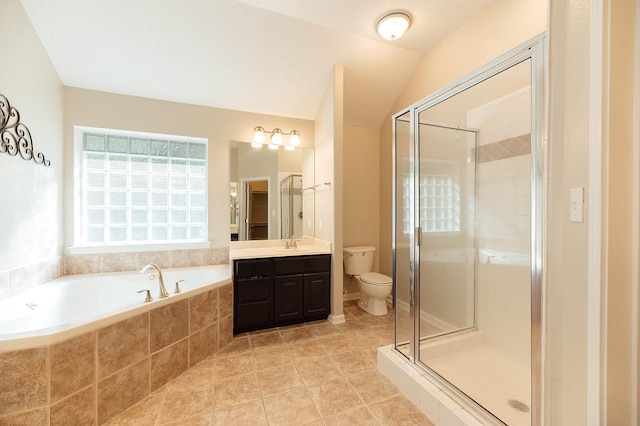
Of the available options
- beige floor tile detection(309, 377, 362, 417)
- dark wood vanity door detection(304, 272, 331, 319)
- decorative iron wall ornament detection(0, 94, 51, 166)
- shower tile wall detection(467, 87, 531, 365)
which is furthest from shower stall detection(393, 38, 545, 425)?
decorative iron wall ornament detection(0, 94, 51, 166)

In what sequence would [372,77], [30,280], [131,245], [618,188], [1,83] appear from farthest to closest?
[372,77] → [131,245] → [30,280] → [1,83] → [618,188]

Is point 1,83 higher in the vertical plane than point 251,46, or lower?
lower

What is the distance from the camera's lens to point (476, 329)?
2.15 metres

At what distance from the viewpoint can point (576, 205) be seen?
90 centimetres

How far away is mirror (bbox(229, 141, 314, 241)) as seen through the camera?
3.15m

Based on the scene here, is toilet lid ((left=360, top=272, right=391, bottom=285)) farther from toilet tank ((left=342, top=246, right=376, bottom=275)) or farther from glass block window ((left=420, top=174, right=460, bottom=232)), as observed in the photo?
glass block window ((left=420, top=174, right=460, bottom=232))

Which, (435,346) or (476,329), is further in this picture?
(476,329)

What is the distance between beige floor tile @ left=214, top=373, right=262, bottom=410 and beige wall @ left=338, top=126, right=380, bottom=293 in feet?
6.27

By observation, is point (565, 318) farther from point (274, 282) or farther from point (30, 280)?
point (30, 280)

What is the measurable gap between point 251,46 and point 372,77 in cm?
139

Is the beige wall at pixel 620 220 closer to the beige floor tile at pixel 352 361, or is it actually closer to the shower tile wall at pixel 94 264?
the beige floor tile at pixel 352 361

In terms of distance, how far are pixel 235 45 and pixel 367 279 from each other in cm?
280

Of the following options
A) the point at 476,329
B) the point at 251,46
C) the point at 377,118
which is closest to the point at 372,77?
the point at 377,118

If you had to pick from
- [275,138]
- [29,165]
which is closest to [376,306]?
[275,138]
